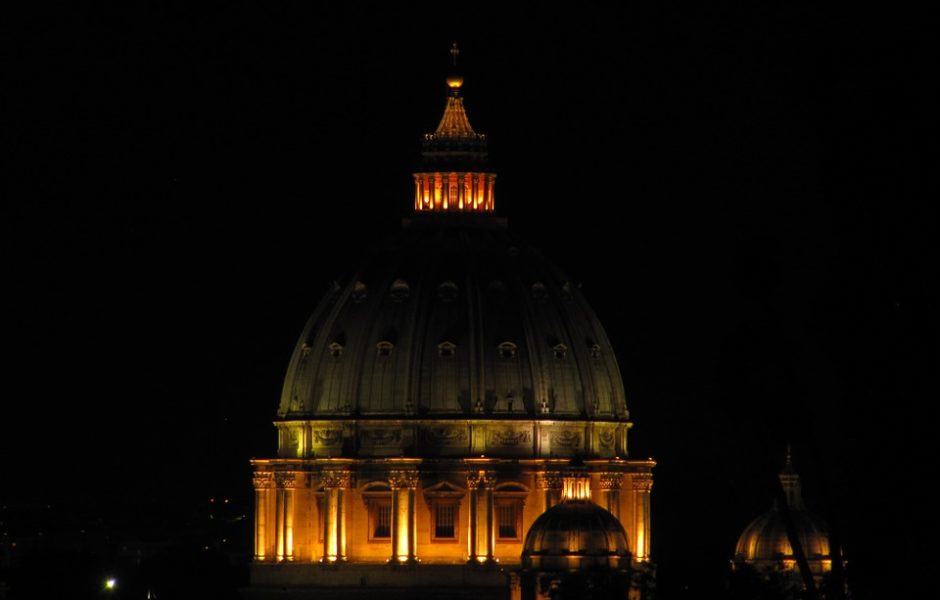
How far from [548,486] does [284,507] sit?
907cm

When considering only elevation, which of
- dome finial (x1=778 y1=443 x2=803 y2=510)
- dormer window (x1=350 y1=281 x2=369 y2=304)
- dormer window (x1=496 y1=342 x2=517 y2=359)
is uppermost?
dormer window (x1=350 y1=281 x2=369 y2=304)

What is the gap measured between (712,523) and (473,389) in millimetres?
9168

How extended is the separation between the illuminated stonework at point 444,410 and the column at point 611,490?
→ 0.05 metres

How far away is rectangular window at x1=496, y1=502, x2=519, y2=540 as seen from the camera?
403 ft

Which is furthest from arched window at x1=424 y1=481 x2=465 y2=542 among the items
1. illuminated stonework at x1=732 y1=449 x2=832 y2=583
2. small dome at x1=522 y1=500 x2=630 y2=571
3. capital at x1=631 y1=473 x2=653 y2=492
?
illuminated stonework at x1=732 y1=449 x2=832 y2=583

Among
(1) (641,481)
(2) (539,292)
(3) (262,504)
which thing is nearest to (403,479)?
(3) (262,504)

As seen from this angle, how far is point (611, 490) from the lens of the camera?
123 meters

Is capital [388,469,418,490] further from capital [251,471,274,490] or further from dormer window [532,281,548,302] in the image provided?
dormer window [532,281,548,302]

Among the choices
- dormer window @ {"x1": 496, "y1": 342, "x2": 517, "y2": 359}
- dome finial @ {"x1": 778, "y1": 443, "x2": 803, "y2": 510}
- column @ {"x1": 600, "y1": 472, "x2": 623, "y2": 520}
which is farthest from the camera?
column @ {"x1": 600, "y1": 472, "x2": 623, "y2": 520}

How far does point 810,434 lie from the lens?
91.2 feet

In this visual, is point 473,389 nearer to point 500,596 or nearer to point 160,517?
point 500,596

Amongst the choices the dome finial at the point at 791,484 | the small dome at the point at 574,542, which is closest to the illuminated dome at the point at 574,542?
the small dome at the point at 574,542

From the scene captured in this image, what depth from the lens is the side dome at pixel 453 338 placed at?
120625 millimetres

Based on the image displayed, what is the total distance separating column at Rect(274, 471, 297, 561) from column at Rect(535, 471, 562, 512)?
830 centimetres
